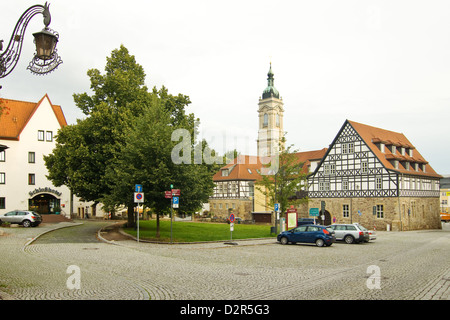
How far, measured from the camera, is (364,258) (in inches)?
754

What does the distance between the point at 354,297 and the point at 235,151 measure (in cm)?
8292

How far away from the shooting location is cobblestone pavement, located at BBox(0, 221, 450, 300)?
1034 centimetres

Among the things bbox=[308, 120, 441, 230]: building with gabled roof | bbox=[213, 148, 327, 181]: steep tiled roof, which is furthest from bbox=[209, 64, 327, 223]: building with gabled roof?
bbox=[308, 120, 441, 230]: building with gabled roof

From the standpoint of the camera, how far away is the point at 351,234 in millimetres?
28516

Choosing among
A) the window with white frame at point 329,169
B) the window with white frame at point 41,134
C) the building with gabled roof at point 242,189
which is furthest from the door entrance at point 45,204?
the window with white frame at point 329,169

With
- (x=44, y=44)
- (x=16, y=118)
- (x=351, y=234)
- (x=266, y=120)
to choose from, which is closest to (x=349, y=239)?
(x=351, y=234)

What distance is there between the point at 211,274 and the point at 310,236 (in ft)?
44.1

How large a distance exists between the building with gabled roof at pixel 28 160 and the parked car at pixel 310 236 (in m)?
36.5

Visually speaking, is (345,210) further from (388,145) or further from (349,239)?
(349,239)

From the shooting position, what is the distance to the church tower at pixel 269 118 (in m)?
112

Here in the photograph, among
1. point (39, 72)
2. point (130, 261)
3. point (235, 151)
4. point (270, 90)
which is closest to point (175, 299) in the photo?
point (39, 72)

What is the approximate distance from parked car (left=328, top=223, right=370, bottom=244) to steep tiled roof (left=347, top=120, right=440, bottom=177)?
21.1 metres

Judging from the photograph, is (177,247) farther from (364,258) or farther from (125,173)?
(364,258)

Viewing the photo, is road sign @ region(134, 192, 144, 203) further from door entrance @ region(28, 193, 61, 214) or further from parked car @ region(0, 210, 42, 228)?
door entrance @ region(28, 193, 61, 214)
